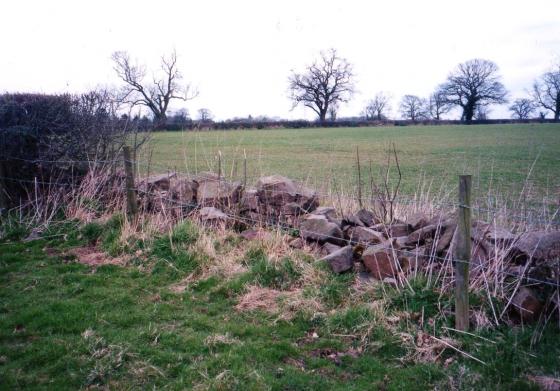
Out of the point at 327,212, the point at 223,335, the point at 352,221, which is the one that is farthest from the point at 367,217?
the point at 223,335

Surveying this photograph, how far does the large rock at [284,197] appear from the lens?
24.5 feet

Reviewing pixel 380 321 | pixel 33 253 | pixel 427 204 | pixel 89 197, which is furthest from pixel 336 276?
pixel 89 197

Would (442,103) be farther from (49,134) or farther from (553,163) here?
(49,134)

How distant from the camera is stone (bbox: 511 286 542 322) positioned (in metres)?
4.15

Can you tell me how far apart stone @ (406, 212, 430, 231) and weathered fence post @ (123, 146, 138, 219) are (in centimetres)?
456

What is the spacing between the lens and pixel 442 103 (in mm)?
91375

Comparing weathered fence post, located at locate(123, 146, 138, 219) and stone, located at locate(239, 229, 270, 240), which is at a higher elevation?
weathered fence post, located at locate(123, 146, 138, 219)

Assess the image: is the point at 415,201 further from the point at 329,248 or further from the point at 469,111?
the point at 469,111

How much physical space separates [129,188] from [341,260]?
13.1ft

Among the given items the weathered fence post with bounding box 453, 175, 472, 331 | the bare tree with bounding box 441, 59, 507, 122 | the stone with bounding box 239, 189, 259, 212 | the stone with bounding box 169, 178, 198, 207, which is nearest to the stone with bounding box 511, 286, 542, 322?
the weathered fence post with bounding box 453, 175, 472, 331

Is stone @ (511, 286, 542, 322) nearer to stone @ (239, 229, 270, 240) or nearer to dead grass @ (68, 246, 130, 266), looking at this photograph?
stone @ (239, 229, 270, 240)

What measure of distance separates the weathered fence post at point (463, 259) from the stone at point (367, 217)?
7.86 feet

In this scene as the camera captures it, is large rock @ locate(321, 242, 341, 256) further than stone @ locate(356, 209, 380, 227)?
No

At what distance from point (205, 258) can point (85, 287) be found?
62.2 inches
